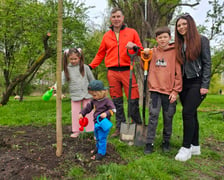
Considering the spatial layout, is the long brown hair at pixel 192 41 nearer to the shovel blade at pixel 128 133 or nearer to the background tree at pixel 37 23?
the shovel blade at pixel 128 133

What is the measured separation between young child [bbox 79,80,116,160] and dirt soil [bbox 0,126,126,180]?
128 mm

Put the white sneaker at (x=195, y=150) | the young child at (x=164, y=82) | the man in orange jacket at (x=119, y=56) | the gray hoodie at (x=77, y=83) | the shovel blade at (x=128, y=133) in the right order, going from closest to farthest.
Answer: the young child at (x=164, y=82) < the white sneaker at (x=195, y=150) < the shovel blade at (x=128, y=133) < the man in orange jacket at (x=119, y=56) < the gray hoodie at (x=77, y=83)

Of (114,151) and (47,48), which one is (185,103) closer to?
(114,151)

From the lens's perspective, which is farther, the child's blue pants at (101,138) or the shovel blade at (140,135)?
the shovel blade at (140,135)

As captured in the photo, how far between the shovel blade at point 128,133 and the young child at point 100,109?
71cm

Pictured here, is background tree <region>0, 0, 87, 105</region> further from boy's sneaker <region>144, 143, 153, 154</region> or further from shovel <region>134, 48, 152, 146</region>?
boy's sneaker <region>144, 143, 153, 154</region>

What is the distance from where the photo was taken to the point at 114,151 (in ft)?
10.6

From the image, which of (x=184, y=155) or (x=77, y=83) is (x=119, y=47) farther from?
(x=184, y=155)

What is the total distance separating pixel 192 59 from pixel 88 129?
7.44 feet

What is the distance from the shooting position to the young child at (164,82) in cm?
318

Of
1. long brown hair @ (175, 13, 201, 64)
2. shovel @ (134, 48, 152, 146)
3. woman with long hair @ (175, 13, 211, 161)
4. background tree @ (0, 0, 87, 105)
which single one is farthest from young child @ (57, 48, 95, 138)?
background tree @ (0, 0, 87, 105)

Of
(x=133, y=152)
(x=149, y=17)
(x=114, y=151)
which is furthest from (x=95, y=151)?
(x=149, y=17)

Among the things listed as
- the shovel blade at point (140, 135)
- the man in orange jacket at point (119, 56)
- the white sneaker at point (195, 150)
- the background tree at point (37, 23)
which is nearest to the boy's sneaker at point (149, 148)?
the shovel blade at point (140, 135)

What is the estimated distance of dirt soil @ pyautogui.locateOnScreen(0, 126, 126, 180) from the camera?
2.35 m
